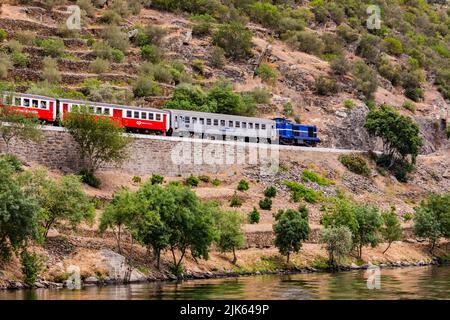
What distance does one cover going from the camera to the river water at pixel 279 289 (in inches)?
1834

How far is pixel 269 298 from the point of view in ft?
148

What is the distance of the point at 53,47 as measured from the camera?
104750 millimetres

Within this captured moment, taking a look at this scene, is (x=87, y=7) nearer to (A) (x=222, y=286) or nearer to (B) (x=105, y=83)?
(B) (x=105, y=83)

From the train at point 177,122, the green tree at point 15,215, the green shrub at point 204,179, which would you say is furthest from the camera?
the green shrub at point 204,179

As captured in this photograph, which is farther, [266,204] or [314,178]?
[314,178]

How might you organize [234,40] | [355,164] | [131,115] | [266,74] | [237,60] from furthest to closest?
[237,60], [234,40], [266,74], [355,164], [131,115]

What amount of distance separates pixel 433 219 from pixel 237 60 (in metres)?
47.6

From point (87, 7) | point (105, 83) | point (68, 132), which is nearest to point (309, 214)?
point (68, 132)

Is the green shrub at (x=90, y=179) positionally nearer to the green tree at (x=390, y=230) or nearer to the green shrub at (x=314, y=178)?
the green shrub at (x=314, y=178)

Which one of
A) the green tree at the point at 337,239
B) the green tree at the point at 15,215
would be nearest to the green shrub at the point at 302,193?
the green tree at the point at 337,239

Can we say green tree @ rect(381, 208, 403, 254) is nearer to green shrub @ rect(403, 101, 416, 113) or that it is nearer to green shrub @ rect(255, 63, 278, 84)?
green shrub @ rect(255, 63, 278, 84)

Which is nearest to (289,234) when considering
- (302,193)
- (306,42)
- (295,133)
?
(302,193)

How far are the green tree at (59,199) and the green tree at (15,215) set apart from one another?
188 inches

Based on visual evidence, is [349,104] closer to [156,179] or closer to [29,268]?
[156,179]
